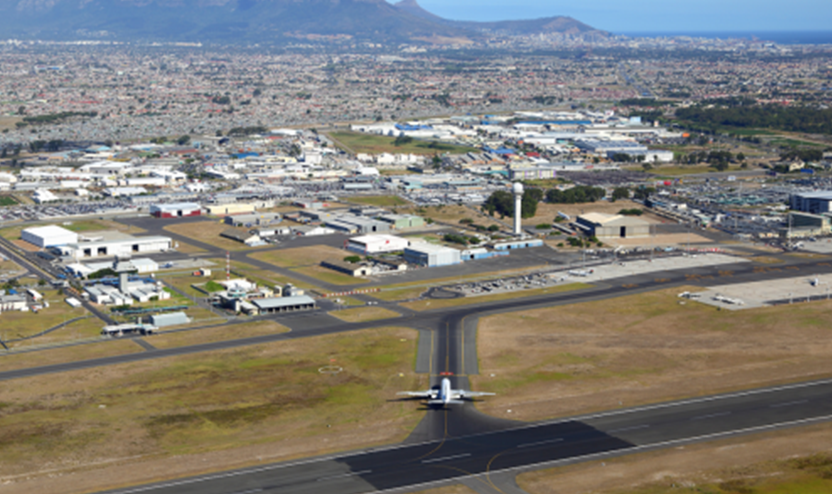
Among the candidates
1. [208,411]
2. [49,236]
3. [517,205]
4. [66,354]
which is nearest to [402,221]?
[517,205]

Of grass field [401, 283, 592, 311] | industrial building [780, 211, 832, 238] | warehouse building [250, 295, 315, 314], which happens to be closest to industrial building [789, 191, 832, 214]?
industrial building [780, 211, 832, 238]

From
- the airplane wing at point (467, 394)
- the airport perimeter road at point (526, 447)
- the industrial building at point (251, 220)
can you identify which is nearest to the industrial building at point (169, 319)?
the airplane wing at point (467, 394)

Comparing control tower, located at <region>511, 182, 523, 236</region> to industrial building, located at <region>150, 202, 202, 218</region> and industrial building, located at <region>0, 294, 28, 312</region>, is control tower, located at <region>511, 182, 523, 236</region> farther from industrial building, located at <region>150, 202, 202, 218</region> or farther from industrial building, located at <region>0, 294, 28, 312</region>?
industrial building, located at <region>0, 294, 28, 312</region>

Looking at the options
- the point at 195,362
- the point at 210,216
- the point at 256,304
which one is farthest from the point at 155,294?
the point at 210,216

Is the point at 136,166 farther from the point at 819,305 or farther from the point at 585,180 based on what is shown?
the point at 819,305

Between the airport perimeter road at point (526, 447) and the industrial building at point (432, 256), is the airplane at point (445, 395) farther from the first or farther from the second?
the industrial building at point (432, 256)

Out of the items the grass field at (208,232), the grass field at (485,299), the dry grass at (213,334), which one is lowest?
the dry grass at (213,334)

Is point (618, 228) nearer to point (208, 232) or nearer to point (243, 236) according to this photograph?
point (243, 236)
